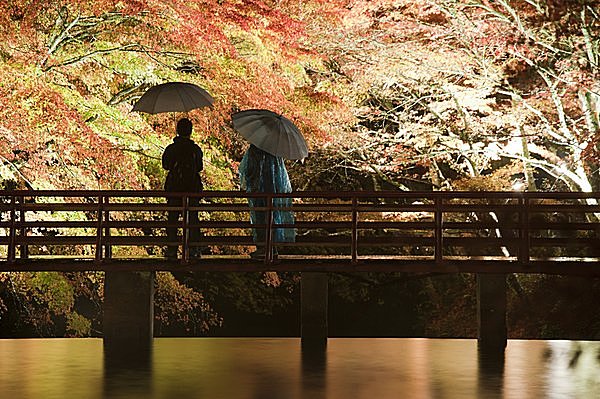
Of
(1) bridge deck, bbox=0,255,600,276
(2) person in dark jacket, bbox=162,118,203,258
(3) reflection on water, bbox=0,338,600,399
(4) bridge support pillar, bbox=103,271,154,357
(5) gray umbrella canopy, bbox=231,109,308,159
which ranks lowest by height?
(3) reflection on water, bbox=0,338,600,399

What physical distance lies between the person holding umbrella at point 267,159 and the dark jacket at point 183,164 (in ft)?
1.84

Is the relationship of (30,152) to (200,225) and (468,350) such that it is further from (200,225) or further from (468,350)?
(468,350)

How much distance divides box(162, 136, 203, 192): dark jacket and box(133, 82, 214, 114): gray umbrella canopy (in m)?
0.64

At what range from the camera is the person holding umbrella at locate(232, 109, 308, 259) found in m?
14.0

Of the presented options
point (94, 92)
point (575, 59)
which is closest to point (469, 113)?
point (575, 59)

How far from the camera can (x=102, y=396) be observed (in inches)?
450

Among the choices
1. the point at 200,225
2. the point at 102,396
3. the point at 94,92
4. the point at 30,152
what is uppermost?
the point at 94,92

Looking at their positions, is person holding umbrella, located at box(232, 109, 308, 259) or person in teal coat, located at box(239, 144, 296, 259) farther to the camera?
person in teal coat, located at box(239, 144, 296, 259)

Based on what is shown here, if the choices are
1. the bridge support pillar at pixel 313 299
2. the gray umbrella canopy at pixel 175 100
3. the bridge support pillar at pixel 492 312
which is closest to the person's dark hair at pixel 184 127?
the gray umbrella canopy at pixel 175 100

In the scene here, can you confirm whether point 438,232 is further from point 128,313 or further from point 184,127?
point 128,313

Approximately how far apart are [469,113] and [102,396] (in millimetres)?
11139

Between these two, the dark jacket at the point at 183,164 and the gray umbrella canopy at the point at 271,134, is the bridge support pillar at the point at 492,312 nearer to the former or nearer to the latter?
the gray umbrella canopy at the point at 271,134

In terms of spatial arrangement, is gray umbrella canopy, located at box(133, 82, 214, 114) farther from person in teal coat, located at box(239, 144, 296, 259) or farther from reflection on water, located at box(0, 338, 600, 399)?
reflection on water, located at box(0, 338, 600, 399)

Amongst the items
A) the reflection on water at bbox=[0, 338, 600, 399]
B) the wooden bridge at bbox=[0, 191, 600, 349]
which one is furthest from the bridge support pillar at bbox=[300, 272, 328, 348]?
the wooden bridge at bbox=[0, 191, 600, 349]
